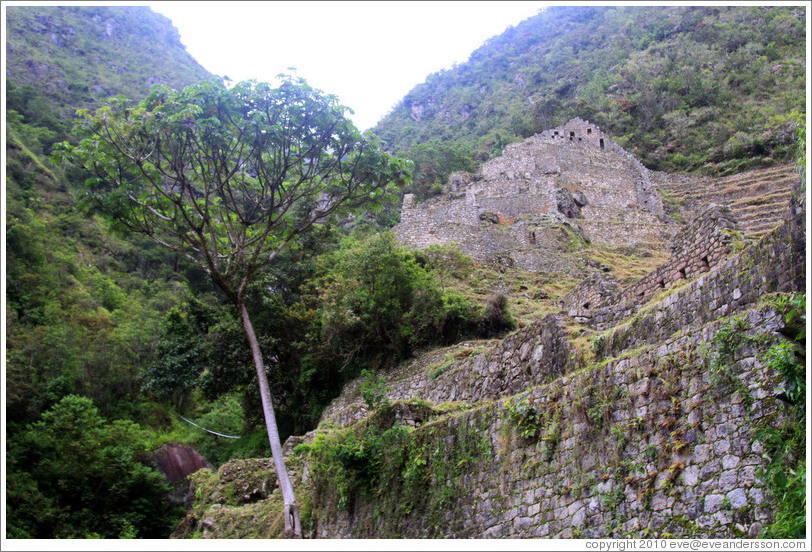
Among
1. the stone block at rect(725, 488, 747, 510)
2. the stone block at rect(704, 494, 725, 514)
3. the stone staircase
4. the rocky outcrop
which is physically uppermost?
the stone block at rect(725, 488, 747, 510)

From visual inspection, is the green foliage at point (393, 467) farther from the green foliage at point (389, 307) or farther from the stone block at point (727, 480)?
the green foliage at point (389, 307)

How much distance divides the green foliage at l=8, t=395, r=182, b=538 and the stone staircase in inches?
811

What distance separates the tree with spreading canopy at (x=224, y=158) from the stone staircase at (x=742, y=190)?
14.7 meters

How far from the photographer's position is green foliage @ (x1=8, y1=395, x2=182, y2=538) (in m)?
16.9

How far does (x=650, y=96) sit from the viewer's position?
54.9m

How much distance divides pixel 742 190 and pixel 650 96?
26.0m

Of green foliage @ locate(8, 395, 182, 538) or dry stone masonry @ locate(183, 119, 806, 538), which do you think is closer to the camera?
dry stone masonry @ locate(183, 119, 806, 538)

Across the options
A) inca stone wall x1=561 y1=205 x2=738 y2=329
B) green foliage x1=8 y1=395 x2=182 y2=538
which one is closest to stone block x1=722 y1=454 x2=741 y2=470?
inca stone wall x1=561 y1=205 x2=738 y2=329

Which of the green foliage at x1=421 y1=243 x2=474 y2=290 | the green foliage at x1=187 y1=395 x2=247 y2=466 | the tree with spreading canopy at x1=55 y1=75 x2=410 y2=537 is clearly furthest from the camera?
the green foliage at x1=187 y1=395 x2=247 y2=466

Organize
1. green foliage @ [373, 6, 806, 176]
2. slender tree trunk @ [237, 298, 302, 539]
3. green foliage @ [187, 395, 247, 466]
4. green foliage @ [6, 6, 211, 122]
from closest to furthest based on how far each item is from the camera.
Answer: slender tree trunk @ [237, 298, 302, 539], green foliage @ [187, 395, 247, 466], green foliage @ [373, 6, 806, 176], green foliage @ [6, 6, 211, 122]

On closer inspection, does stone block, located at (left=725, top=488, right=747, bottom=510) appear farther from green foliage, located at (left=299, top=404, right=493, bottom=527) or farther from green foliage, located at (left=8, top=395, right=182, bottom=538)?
green foliage, located at (left=8, top=395, right=182, bottom=538)

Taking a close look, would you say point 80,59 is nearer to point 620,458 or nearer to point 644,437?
point 620,458

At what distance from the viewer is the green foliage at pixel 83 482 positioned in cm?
1691

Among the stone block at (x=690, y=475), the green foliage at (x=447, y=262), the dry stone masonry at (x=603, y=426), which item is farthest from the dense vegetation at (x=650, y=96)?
the stone block at (x=690, y=475)
